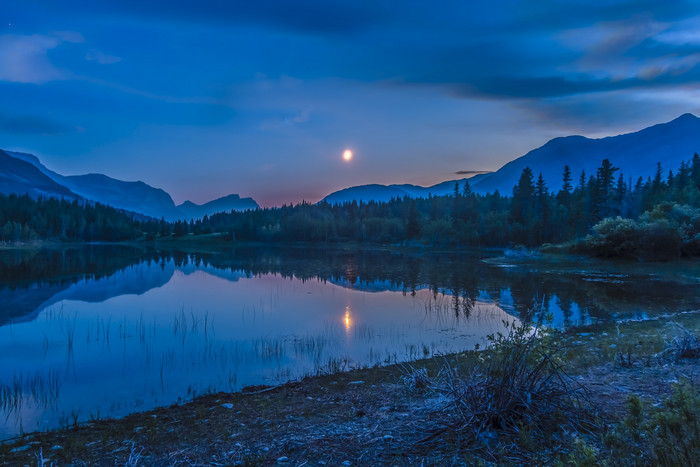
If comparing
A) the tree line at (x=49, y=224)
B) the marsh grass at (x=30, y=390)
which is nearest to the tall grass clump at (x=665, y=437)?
the marsh grass at (x=30, y=390)

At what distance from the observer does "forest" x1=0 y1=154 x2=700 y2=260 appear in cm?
5378

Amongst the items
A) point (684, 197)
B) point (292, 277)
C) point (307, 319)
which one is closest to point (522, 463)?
point (307, 319)

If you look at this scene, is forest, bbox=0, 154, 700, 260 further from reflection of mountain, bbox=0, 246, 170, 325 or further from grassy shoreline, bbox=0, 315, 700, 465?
reflection of mountain, bbox=0, 246, 170, 325

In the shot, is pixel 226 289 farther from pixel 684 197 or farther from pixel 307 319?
pixel 684 197

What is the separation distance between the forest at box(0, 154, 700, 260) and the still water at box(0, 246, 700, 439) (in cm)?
875

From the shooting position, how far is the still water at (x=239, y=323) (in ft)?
45.0

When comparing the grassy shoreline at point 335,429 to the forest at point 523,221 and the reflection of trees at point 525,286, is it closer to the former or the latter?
the reflection of trees at point 525,286

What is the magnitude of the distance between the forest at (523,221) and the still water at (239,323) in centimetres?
875

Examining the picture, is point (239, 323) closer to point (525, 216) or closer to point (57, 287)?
point (57, 287)

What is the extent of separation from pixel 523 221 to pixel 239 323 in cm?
10697

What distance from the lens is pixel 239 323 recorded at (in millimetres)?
24359

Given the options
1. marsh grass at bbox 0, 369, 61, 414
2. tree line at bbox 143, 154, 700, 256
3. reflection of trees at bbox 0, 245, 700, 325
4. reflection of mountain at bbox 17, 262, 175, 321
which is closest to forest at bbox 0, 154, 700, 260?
tree line at bbox 143, 154, 700, 256

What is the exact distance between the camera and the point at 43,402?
12.4m

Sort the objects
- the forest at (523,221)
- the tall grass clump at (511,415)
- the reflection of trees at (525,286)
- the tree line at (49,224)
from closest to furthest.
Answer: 1. the tall grass clump at (511,415)
2. the reflection of trees at (525,286)
3. the forest at (523,221)
4. the tree line at (49,224)
